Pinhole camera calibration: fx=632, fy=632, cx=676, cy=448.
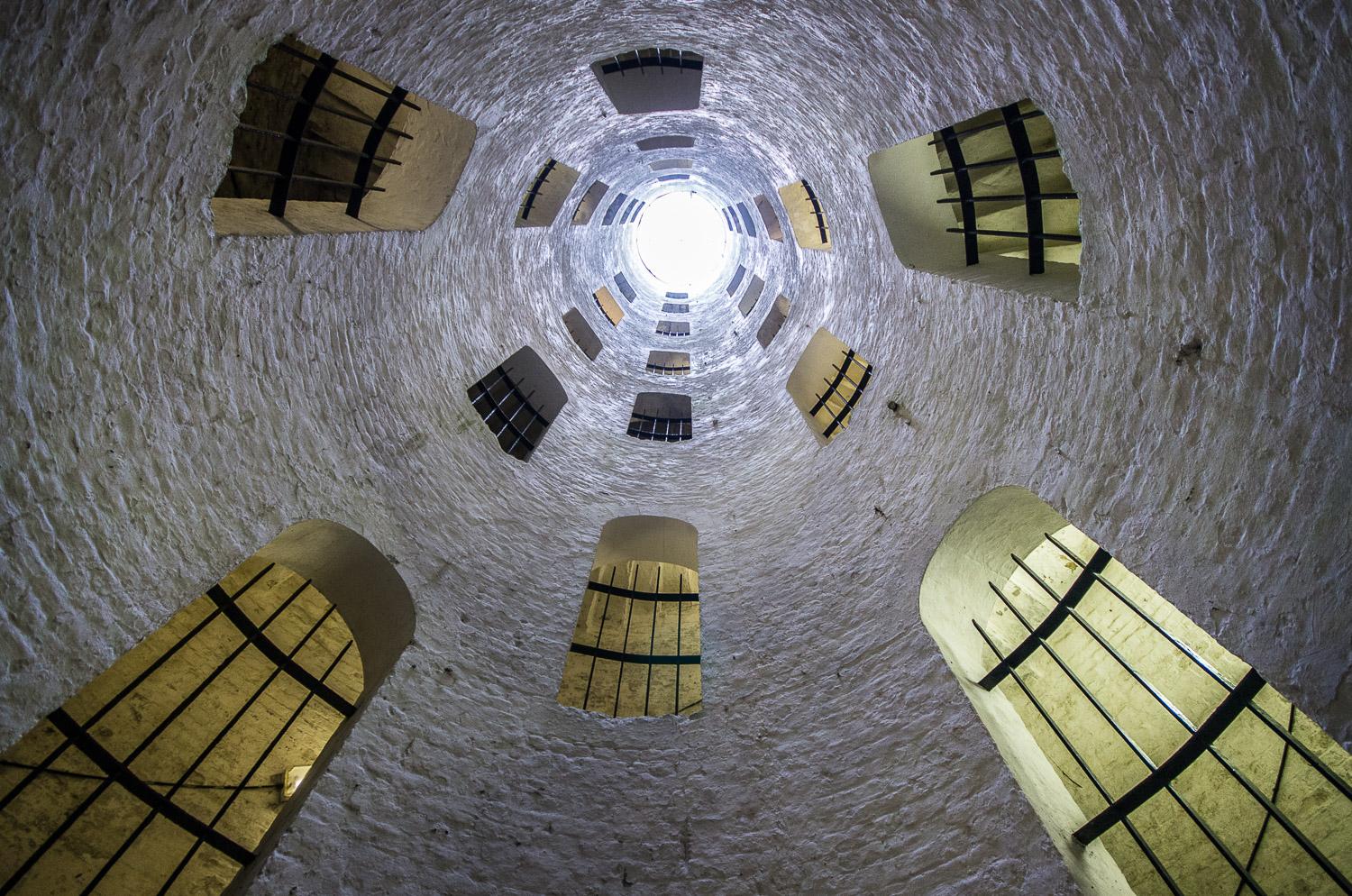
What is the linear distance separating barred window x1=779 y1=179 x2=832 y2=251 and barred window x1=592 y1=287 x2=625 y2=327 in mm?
4485

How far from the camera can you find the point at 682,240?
19438 millimetres

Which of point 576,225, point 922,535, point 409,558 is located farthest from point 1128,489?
point 576,225

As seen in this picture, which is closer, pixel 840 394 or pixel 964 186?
pixel 964 186

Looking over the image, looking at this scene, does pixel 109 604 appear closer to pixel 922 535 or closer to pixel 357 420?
pixel 357 420

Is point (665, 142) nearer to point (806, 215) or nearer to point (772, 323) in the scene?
point (806, 215)

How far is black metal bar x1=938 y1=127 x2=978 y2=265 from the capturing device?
503 centimetres

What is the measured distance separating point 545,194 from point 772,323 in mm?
4296

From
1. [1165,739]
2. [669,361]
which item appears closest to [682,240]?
[669,361]

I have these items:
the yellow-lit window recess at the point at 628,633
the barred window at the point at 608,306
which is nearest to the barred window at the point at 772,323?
the barred window at the point at 608,306

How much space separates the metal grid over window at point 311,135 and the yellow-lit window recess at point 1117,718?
563cm

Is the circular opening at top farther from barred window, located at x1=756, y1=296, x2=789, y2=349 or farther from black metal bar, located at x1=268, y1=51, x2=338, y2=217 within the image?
black metal bar, located at x1=268, y1=51, x2=338, y2=217

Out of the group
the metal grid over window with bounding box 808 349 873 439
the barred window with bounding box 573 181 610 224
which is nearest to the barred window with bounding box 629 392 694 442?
the metal grid over window with bounding box 808 349 873 439

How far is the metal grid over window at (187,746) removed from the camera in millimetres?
5742

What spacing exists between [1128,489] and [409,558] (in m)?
5.07
